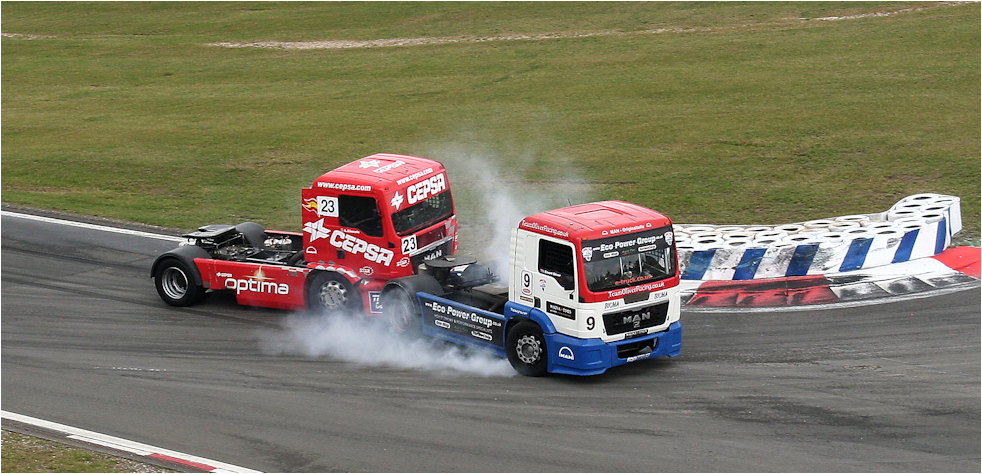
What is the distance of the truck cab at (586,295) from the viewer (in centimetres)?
1322

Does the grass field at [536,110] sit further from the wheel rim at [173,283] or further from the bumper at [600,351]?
the bumper at [600,351]

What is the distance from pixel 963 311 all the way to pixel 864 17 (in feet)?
84.6

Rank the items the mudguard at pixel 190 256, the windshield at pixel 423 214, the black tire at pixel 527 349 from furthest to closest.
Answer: the mudguard at pixel 190 256
the windshield at pixel 423 214
the black tire at pixel 527 349

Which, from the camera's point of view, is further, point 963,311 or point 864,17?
point 864,17

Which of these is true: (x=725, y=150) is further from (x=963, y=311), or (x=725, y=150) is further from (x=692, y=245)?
(x=963, y=311)

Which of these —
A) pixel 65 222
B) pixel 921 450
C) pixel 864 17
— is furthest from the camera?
pixel 864 17

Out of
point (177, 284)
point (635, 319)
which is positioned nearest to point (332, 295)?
point (177, 284)

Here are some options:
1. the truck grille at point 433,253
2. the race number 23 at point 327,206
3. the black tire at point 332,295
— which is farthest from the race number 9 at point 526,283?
the race number 23 at point 327,206

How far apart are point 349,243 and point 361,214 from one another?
0.50 meters

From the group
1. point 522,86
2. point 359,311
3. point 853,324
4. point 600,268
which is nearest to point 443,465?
point 600,268

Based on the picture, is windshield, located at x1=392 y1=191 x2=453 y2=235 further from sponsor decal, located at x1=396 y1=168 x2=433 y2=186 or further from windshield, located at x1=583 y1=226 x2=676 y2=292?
windshield, located at x1=583 y1=226 x2=676 y2=292

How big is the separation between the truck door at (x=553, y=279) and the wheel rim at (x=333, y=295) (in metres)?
3.41

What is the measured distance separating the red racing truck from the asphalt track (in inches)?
22.7

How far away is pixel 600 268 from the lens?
13.2 metres
